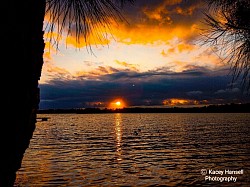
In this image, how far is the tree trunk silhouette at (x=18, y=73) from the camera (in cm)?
184

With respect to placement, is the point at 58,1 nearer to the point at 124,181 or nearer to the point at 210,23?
the point at 210,23

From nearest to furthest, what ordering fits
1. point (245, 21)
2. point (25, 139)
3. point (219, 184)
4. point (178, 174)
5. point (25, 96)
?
point (25, 96) < point (25, 139) < point (245, 21) < point (219, 184) < point (178, 174)

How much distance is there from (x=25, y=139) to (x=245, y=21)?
4.34m

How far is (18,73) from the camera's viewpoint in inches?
76.1

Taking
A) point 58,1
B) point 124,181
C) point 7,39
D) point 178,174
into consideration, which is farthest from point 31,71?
point 178,174

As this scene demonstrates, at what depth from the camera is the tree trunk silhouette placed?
1843 mm

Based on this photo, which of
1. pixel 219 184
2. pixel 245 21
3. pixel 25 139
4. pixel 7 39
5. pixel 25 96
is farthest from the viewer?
pixel 219 184

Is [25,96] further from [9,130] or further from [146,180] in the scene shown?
[146,180]

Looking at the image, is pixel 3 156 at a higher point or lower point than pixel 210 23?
lower

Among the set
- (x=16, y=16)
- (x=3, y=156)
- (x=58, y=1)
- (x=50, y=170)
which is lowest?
(x=50, y=170)

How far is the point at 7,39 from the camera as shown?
182 cm

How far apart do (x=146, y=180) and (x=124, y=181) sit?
1487 millimetres

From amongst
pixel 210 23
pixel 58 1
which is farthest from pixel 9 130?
pixel 210 23

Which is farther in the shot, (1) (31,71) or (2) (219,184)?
(2) (219,184)
